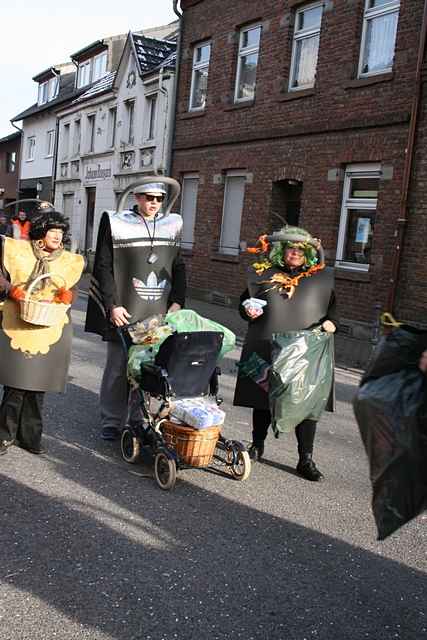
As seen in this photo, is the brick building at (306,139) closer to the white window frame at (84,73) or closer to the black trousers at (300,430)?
the black trousers at (300,430)

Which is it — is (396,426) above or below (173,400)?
above

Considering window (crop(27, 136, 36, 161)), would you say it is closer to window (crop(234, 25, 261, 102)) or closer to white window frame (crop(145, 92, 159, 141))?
white window frame (crop(145, 92, 159, 141))

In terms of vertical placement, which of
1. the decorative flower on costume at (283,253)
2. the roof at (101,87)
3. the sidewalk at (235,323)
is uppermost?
the roof at (101,87)

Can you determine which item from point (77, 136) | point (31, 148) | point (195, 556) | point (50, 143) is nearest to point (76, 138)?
point (77, 136)

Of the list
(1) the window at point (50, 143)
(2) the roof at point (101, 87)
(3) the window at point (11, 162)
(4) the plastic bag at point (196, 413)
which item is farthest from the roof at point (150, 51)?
(4) the plastic bag at point (196, 413)

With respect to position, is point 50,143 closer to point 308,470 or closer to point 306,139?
point 306,139

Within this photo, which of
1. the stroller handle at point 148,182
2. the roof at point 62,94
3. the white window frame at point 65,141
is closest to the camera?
the stroller handle at point 148,182

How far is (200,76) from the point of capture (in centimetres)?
1938

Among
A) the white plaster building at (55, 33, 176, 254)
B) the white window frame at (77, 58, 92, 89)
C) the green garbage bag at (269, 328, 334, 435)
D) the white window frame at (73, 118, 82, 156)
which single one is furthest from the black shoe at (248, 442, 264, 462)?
the white window frame at (77, 58, 92, 89)

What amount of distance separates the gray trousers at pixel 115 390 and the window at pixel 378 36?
32.3 feet

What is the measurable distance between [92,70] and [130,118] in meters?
8.78

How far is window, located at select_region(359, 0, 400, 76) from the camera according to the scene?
13.1 m

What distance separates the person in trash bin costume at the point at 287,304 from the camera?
5117mm

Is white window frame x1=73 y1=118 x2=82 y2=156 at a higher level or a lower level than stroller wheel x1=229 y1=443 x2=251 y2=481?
higher
